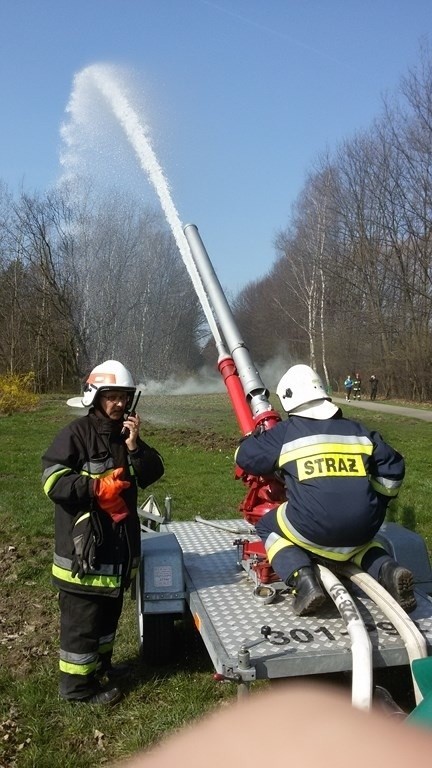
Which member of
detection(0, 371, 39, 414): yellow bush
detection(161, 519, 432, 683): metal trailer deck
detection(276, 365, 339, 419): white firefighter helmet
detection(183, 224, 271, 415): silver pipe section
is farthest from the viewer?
detection(0, 371, 39, 414): yellow bush

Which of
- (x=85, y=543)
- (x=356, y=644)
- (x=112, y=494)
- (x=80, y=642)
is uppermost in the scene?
(x=112, y=494)

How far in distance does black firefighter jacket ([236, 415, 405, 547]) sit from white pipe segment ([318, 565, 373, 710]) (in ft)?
0.86

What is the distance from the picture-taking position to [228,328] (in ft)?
19.7

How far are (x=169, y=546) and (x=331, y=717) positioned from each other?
3790 millimetres

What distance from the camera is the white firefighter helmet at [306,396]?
13.5ft

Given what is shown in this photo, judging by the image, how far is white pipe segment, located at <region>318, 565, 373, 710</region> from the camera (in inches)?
110

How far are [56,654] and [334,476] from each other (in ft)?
8.21

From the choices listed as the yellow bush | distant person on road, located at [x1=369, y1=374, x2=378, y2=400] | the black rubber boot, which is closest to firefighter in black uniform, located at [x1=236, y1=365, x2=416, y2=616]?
the black rubber boot

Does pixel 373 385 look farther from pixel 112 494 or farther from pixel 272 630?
pixel 272 630

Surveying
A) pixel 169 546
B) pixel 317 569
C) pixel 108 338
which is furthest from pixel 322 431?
pixel 108 338

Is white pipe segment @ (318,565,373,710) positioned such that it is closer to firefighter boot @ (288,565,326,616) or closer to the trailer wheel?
firefighter boot @ (288,565,326,616)

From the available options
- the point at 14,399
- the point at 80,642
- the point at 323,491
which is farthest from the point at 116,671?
the point at 14,399

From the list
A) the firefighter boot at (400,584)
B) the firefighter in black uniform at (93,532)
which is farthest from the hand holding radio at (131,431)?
the firefighter boot at (400,584)

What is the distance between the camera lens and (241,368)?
5648 millimetres
